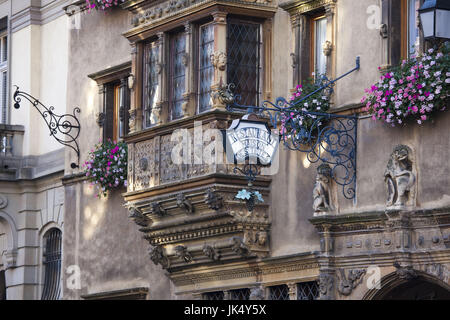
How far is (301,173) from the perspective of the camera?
21906 millimetres

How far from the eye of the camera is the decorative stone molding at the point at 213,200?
21.9 metres

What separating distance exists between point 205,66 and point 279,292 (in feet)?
12.5

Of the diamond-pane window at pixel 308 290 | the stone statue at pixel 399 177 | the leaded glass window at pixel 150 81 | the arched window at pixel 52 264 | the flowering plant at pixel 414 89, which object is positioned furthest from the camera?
the arched window at pixel 52 264

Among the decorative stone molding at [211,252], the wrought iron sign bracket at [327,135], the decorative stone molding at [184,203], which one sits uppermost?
the wrought iron sign bracket at [327,135]

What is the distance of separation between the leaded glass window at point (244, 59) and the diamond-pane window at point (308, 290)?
3.03 m

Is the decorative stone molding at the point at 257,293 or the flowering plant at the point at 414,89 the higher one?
the flowering plant at the point at 414,89

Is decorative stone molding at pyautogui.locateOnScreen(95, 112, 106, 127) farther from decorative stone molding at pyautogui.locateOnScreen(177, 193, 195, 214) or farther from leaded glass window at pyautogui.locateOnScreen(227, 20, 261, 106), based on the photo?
leaded glass window at pyautogui.locateOnScreen(227, 20, 261, 106)

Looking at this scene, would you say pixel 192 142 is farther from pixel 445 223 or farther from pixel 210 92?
pixel 445 223

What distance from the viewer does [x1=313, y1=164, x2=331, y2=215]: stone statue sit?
21.1 metres

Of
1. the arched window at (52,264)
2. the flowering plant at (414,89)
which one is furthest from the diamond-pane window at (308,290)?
the arched window at (52,264)

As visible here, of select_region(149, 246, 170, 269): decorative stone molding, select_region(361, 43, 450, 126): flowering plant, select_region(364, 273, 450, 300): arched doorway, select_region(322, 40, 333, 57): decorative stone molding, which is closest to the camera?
select_region(361, 43, 450, 126): flowering plant

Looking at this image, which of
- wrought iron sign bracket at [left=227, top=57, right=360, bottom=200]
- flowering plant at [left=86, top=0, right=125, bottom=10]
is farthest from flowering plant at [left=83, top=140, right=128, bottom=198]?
wrought iron sign bracket at [left=227, top=57, right=360, bottom=200]

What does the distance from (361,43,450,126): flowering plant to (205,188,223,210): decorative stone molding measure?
3086mm

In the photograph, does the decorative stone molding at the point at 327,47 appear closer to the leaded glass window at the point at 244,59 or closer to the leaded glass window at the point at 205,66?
the leaded glass window at the point at 244,59
